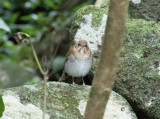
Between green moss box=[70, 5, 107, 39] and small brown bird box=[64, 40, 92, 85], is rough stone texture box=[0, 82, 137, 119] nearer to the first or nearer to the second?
small brown bird box=[64, 40, 92, 85]

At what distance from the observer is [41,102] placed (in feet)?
12.5

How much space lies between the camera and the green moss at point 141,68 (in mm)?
4168

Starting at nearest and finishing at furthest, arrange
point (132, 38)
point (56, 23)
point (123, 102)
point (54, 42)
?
point (123, 102)
point (132, 38)
point (54, 42)
point (56, 23)

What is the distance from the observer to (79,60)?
4871 millimetres

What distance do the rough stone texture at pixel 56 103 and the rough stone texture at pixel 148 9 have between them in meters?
1.32

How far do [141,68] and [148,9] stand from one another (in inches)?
41.8

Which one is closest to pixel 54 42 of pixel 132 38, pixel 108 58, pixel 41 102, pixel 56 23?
pixel 56 23

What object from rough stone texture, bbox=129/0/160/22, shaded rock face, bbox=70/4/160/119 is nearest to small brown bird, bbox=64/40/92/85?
shaded rock face, bbox=70/4/160/119

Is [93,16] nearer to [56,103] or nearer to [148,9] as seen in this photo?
[148,9]

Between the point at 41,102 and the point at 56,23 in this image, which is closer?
the point at 41,102

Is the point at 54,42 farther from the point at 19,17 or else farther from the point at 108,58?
the point at 108,58

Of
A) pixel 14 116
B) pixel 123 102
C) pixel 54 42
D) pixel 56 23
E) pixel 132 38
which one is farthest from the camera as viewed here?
pixel 56 23

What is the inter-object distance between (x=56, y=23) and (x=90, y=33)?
4230mm

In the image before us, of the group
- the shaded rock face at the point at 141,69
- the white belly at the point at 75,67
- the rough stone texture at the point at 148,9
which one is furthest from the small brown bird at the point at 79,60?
the rough stone texture at the point at 148,9
